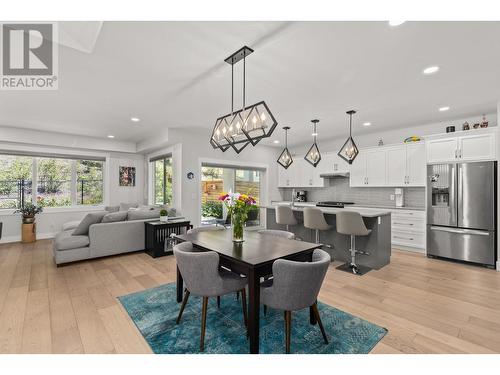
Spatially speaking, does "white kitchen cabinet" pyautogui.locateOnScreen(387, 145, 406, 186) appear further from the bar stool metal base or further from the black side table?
the black side table

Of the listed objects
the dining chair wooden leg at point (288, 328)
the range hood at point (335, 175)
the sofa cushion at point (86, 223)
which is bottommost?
the dining chair wooden leg at point (288, 328)

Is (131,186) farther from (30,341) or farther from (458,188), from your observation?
(458,188)

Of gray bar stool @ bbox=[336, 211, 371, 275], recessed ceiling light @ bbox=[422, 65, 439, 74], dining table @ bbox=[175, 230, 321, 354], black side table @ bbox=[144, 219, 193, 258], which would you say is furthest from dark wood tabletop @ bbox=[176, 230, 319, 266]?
recessed ceiling light @ bbox=[422, 65, 439, 74]

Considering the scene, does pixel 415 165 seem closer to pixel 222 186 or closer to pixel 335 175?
pixel 335 175

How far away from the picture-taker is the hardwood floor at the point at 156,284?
6.67ft

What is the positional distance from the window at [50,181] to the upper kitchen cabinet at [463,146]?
8.33 metres

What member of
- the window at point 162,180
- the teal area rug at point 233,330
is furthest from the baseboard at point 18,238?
the teal area rug at point 233,330

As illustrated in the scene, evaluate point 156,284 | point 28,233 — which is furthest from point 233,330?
point 28,233

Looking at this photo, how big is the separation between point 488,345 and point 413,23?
276cm

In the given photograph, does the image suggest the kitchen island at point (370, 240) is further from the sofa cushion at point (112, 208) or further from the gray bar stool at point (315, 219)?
the sofa cushion at point (112, 208)

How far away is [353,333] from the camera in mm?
2174

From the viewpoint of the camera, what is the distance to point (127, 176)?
7355mm

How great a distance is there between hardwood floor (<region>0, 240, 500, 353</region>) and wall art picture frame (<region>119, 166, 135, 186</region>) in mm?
3176
